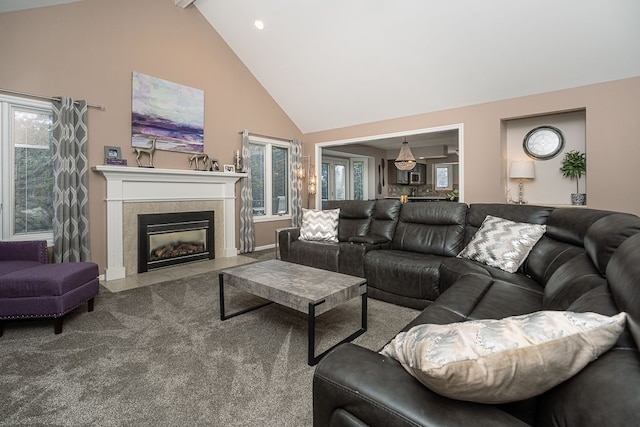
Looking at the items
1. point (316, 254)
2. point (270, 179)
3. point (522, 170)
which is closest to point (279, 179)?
point (270, 179)

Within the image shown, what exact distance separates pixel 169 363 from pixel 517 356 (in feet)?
6.61

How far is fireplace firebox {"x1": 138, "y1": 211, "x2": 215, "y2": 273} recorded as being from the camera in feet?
14.0

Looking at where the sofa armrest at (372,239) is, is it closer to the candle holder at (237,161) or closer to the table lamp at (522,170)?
the table lamp at (522,170)

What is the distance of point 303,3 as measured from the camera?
162 inches

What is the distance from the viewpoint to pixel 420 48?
4.01 metres

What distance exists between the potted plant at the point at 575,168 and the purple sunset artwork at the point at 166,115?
215 inches

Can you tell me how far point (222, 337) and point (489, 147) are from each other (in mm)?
4275

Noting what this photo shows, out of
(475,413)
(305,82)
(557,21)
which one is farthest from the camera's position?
(305,82)

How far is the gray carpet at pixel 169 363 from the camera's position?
4.99 ft

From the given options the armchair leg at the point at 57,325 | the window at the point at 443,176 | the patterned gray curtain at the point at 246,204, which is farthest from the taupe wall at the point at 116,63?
the window at the point at 443,176

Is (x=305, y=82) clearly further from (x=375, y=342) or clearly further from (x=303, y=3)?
(x=375, y=342)

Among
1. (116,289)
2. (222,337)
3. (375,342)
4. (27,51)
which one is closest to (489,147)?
(375,342)

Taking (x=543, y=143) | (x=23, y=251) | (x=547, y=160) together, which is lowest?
(x=23, y=251)

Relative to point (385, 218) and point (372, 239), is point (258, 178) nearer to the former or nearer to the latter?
point (385, 218)
